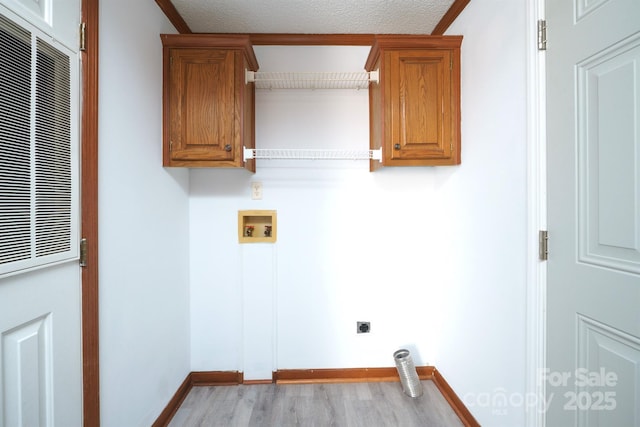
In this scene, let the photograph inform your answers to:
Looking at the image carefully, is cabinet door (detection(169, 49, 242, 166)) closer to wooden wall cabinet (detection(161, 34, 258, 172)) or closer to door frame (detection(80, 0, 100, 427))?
wooden wall cabinet (detection(161, 34, 258, 172))

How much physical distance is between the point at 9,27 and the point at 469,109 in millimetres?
1961

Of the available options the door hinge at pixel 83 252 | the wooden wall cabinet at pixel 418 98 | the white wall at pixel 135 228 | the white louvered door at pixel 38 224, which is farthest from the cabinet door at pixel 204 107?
the wooden wall cabinet at pixel 418 98

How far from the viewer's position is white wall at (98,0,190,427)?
121cm

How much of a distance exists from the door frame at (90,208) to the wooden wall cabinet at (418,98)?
1387 millimetres

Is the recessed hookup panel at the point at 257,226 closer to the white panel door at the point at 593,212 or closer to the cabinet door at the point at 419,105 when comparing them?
the cabinet door at the point at 419,105

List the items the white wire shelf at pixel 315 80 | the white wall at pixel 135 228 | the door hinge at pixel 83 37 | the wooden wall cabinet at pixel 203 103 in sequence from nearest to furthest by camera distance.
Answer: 1. the door hinge at pixel 83 37
2. the white wall at pixel 135 228
3. the wooden wall cabinet at pixel 203 103
4. the white wire shelf at pixel 315 80

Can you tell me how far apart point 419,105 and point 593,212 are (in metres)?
1.03

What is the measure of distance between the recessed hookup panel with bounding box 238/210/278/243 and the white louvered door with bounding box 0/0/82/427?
41.7 inches

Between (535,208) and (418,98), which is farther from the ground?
(418,98)

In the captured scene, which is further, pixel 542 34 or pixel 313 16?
pixel 313 16

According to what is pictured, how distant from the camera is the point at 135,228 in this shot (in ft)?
4.58

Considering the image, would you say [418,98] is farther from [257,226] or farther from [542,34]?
[257,226]

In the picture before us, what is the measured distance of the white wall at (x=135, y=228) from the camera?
1.21m

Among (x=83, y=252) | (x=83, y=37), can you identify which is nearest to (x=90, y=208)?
(x=83, y=252)
